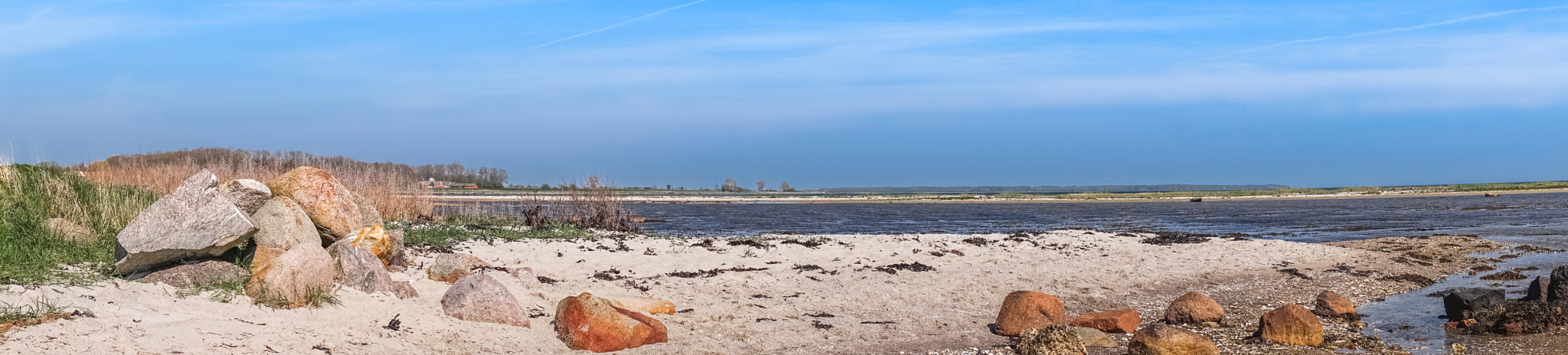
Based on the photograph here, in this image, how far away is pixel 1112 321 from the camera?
835 centimetres

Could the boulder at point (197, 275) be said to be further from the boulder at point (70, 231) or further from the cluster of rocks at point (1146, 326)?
the cluster of rocks at point (1146, 326)

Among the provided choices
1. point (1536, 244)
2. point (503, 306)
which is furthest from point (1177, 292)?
point (1536, 244)

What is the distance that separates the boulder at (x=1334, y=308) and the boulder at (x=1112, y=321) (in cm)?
233

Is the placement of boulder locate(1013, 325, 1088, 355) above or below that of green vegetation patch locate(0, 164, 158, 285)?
below

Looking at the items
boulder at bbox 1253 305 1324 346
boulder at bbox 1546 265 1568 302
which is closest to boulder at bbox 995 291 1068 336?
boulder at bbox 1253 305 1324 346

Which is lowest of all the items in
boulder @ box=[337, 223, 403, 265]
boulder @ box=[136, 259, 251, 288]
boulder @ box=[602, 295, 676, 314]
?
boulder @ box=[602, 295, 676, 314]

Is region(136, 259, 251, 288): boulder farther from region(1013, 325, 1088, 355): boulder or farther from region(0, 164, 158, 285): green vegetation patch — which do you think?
region(1013, 325, 1088, 355): boulder

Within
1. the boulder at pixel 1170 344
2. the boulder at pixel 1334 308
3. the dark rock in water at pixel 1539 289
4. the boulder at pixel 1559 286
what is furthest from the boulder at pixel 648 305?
the dark rock in water at pixel 1539 289

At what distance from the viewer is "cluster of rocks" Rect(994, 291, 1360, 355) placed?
7.17 m

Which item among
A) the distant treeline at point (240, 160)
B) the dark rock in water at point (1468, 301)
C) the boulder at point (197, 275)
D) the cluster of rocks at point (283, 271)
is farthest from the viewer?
the distant treeline at point (240, 160)

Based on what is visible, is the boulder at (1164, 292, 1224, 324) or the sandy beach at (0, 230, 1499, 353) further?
the boulder at (1164, 292, 1224, 324)

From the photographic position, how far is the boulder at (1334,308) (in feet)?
30.4

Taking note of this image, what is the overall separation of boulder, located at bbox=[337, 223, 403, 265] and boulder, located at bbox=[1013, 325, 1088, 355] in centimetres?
612

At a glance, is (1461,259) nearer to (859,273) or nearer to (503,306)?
(859,273)
